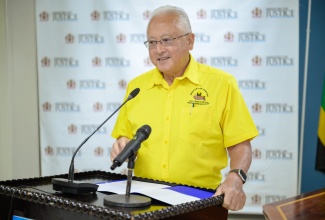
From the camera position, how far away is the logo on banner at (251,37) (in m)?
Result: 3.62

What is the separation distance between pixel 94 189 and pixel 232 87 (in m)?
0.90

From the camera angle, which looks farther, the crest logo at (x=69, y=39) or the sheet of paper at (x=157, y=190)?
the crest logo at (x=69, y=39)

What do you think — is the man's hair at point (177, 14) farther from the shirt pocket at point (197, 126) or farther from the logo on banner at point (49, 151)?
the logo on banner at point (49, 151)

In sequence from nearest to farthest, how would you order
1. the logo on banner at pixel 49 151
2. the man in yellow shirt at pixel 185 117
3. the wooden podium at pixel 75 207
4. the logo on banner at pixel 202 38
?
the wooden podium at pixel 75 207
the man in yellow shirt at pixel 185 117
the logo on banner at pixel 202 38
the logo on banner at pixel 49 151

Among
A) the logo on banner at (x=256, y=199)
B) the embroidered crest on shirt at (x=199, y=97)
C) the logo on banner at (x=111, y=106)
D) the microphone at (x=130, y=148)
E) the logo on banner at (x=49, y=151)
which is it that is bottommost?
the logo on banner at (x=256, y=199)

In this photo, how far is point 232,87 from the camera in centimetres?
199

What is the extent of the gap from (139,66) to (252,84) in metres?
0.99

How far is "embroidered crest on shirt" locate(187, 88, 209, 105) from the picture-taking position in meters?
2.01

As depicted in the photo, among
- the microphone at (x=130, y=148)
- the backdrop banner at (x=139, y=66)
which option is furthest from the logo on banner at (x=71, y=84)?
the microphone at (x=130, y=148)

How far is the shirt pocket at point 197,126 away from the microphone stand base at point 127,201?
0.72 metres

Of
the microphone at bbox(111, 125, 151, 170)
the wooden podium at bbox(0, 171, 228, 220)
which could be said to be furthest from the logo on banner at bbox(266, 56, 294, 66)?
the microphone at bbox(111, 125, 151, 170)

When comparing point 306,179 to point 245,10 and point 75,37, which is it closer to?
point 245,10

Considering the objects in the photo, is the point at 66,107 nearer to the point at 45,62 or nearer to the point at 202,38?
the point at 45,62

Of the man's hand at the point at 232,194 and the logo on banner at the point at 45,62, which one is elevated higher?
the logo on banner at the point at 45,62
